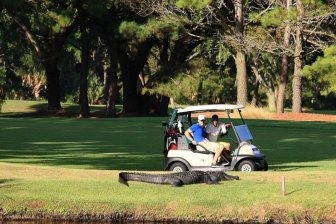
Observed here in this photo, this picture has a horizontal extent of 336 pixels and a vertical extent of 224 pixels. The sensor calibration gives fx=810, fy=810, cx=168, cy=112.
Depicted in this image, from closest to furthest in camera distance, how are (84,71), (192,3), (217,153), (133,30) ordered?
(217,153) → (192,3) → (133,30) → (84,71)

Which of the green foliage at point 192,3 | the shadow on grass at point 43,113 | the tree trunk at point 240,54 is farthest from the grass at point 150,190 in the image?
the shadow on grass at point 43,113

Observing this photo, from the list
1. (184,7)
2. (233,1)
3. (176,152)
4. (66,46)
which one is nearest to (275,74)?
(66,46)

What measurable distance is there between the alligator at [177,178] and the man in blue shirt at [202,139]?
1916mm

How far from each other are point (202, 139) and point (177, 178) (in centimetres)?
269

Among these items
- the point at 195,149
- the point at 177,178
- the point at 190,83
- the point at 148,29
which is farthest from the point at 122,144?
the point at 190,83

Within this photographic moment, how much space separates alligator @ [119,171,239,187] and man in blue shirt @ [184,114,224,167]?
1916 millimetres

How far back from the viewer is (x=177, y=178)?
51.6 ft

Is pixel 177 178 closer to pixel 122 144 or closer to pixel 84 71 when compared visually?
pixel 122 144

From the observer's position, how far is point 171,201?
1428cm

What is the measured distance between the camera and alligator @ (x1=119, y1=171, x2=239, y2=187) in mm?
15641

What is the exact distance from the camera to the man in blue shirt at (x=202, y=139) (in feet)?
59.6

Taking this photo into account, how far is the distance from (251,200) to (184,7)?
29329 mm

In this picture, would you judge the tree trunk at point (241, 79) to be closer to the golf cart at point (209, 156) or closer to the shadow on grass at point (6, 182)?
the golf cart at point (209, 156)

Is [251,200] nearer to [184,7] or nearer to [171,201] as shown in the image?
[171,201]
